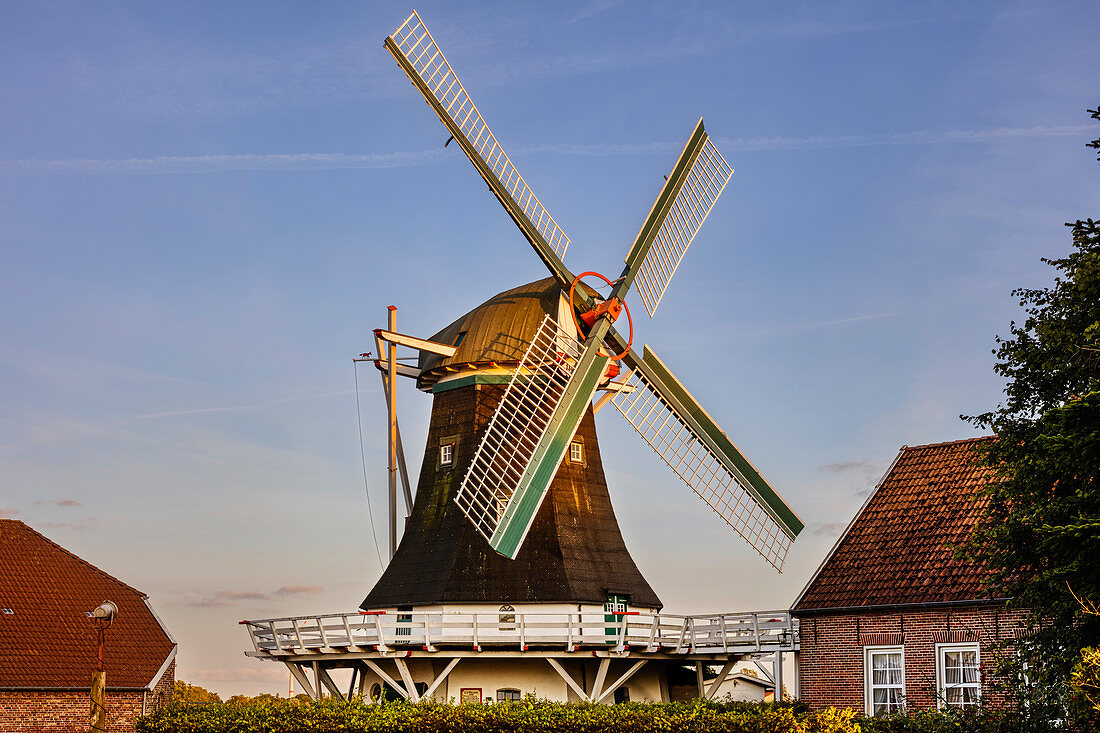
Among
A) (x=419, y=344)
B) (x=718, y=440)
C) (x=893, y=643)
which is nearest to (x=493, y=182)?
(x=419, y=344)

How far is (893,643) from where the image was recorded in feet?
53.0

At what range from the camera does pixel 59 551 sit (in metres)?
23.5

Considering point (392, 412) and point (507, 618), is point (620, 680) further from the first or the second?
point (392, 412)

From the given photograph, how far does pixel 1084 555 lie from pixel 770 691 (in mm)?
15927

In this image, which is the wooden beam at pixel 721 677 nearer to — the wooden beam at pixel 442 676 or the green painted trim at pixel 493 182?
the wooden beam at pixel 442 676

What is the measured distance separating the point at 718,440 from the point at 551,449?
3444 mm

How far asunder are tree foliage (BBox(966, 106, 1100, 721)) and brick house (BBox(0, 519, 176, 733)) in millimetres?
15596

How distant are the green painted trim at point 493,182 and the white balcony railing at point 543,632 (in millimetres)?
5933

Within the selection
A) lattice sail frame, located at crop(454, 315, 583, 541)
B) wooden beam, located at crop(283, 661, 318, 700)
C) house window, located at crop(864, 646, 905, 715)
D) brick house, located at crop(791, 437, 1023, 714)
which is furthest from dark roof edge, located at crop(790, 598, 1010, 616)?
wooden beam, located at crop(283, 661, 318, 700)

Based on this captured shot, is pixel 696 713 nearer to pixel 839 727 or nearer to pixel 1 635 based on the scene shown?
pixel 839 727

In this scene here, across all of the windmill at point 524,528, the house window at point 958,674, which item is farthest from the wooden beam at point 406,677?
the house window at point 958,674

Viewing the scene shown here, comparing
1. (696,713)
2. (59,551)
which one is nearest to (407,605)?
(696,713)

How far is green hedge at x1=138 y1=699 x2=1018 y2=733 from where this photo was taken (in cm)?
1535

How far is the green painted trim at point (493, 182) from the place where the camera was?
20922mm
